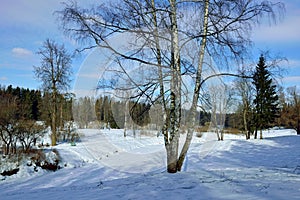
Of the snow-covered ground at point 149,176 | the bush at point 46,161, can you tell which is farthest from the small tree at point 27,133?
the snow-covered ground at point 149,176

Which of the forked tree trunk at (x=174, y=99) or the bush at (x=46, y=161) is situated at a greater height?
the forked tree trunk at (x=174, y=99)

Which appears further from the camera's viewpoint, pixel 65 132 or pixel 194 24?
pixel 65 132

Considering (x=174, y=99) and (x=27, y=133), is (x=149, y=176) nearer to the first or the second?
(x=174, y=99)

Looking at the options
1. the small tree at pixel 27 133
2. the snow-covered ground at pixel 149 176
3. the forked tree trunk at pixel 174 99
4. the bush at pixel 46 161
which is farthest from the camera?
the small tree at pixel 27 133

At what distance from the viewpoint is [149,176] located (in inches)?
273

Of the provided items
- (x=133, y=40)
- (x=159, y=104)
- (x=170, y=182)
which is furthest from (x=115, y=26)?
(x=170, y=182)

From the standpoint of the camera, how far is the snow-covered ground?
176 inches

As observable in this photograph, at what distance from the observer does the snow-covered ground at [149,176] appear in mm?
4465

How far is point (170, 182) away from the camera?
5480 mm

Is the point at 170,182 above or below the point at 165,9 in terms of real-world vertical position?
below

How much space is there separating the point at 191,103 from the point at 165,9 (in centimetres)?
262

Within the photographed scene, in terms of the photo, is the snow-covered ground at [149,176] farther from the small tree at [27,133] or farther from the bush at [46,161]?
the small tree at [27,133]

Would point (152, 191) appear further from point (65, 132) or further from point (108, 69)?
point (65, 132)

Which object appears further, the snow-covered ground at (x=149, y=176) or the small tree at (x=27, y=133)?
the small tree at (x=27, y=133)
